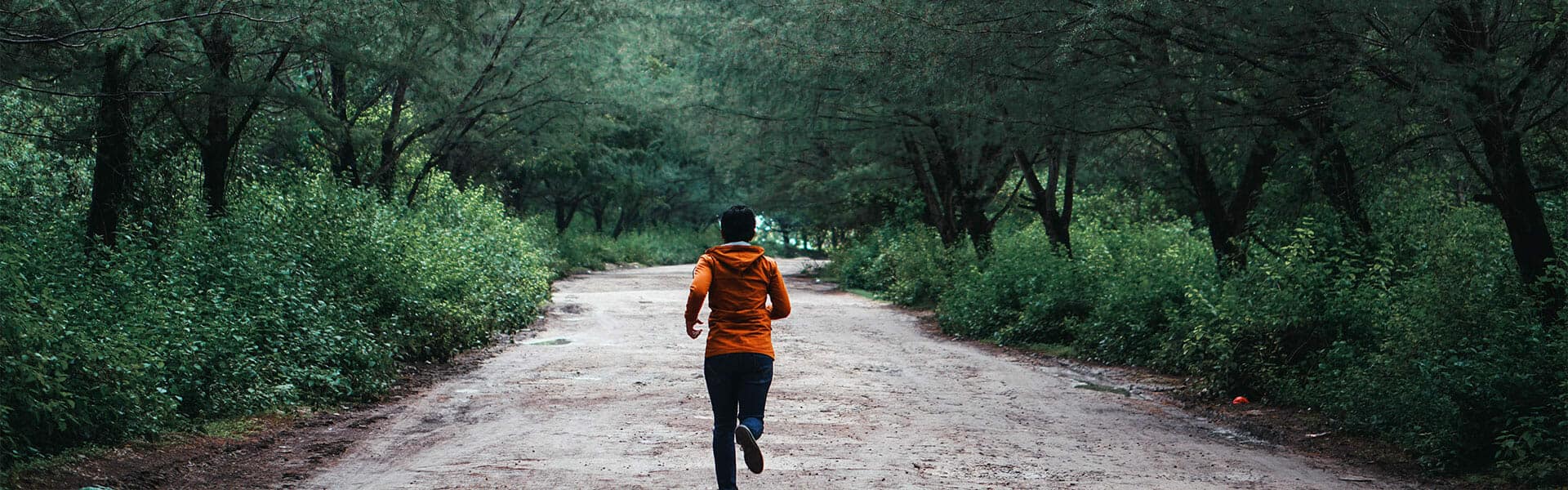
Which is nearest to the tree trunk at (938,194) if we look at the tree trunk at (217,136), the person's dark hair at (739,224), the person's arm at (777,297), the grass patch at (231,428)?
the tree trunk at (217,136)

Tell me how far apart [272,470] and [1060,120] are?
24.8ft

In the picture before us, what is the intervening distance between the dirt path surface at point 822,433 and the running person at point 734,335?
0.69 metres

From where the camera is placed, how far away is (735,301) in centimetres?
646

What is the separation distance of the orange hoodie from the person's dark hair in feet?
0.21

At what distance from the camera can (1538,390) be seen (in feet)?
25.2

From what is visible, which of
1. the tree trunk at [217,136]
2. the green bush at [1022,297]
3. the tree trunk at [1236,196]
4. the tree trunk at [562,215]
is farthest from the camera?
the tree trunk at [562,215]

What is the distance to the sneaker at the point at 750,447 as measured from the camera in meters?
6.19

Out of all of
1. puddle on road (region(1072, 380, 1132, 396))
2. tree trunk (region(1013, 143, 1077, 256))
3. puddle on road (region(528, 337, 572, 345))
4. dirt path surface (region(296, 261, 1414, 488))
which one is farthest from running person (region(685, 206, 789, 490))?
tree trunk (region(1013, 143, 1077, 256))

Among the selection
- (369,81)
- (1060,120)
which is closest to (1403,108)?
(1060,120)

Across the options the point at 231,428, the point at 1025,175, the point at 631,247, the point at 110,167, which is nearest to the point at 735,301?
the point at 231,428

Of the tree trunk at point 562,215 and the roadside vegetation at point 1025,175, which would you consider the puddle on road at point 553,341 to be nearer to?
the roadside vegetation at point 1025,175

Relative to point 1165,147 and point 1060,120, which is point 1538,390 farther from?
point 1165,147

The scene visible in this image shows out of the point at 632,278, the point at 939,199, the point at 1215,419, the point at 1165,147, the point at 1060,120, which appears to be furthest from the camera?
the point at 632,278

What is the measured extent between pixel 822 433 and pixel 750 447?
2847 mm
